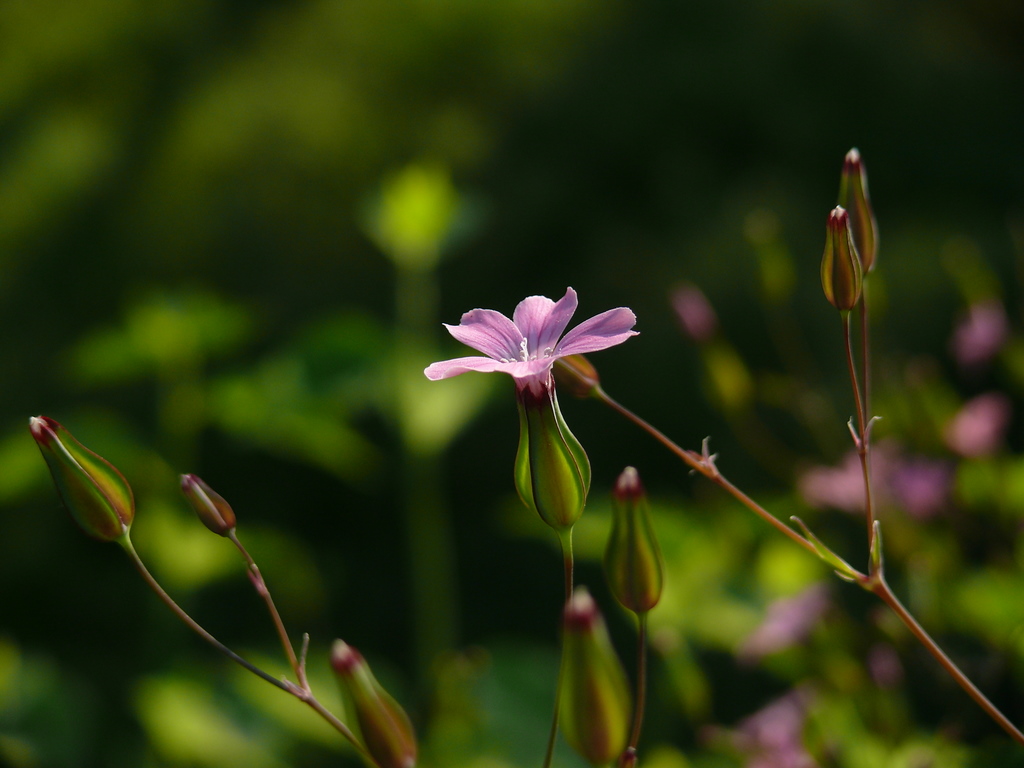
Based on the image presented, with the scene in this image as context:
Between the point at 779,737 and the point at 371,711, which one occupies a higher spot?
the point at 371,711

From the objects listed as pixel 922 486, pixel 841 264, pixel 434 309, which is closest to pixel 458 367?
pixel 841 264

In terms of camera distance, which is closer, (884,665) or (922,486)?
(884,665)

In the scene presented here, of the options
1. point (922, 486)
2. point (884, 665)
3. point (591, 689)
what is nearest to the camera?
point (591, 689)

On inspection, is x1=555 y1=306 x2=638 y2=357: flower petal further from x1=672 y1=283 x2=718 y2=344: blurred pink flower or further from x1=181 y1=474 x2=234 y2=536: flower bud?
x1=672 y1=283 x2=718 y2=344: blurred pink flower

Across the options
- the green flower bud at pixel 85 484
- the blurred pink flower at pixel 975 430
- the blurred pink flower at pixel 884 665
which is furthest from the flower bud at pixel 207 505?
the blurred pink flower at pixel 975 430

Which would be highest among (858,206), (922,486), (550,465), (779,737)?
(858,206)

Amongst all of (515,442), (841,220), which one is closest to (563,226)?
(515,442)

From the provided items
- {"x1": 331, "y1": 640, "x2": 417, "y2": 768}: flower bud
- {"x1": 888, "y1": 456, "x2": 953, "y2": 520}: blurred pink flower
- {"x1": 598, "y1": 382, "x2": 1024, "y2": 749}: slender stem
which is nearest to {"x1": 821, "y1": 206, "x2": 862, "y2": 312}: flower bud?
{"x1": 598, "y1": 382, "x2": 1024, "y2": 749}: slender stem

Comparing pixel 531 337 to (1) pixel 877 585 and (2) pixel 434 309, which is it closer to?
(1) pixel 877 585
